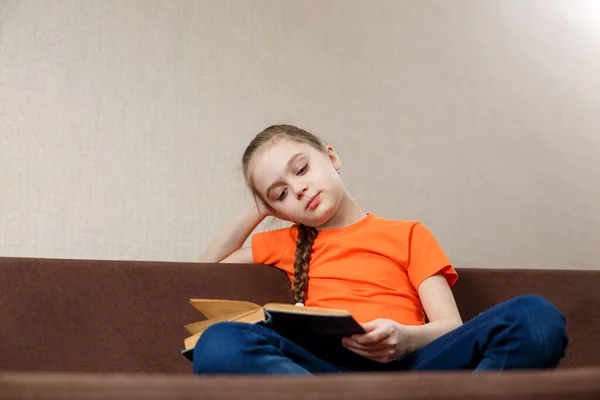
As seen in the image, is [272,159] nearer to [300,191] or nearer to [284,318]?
[300,191]

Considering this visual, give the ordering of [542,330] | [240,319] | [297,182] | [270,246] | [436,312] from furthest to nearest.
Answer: [270,246]
[297,182]
[436,312]
[240,319]
[542,330]

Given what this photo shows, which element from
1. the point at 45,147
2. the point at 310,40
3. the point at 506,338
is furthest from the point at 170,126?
the point at 506,338

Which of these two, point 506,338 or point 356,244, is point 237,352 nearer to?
point 506,338

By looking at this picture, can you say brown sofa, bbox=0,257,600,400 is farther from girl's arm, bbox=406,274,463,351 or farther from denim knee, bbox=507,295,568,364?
girl's arm, bbox=406,274,463,351

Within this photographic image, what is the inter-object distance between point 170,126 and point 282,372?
3.11 ft

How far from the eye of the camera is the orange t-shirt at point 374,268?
3.75ft

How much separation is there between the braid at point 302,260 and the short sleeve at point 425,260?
0.20 m

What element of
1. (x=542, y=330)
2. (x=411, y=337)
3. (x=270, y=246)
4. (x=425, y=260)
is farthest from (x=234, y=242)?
(x=542, y=330)

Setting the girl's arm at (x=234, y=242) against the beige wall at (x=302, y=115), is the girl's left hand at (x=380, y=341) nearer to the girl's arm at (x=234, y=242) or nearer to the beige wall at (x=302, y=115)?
the girl's arm at (x=234, y=242)

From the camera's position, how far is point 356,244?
48.4 inches

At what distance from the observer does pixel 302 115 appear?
1.79m

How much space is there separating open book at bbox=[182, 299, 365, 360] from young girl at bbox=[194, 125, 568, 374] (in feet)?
0.08

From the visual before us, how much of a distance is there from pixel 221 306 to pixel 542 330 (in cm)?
46

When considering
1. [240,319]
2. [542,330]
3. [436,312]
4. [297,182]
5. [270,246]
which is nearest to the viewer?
[542,330]
